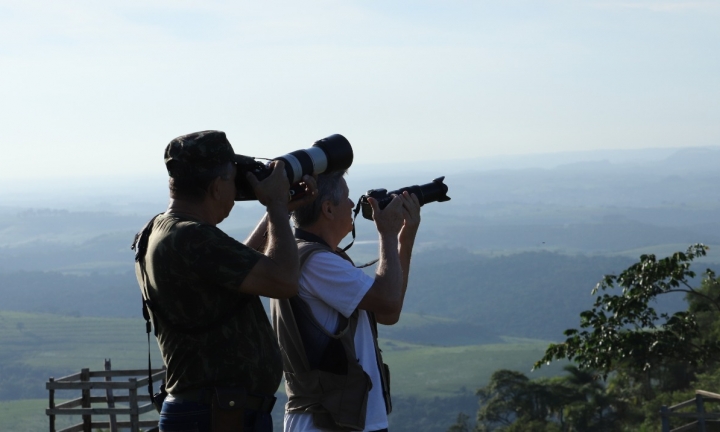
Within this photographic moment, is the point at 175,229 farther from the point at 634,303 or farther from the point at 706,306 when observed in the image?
the point at 706,306

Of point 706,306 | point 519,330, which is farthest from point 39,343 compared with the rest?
point 706,306

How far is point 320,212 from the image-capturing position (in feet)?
11.3

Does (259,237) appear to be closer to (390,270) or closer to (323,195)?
(323,195)

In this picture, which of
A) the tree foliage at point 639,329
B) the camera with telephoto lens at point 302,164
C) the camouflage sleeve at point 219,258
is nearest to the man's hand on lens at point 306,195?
the camera with telephoto lens at point 302,164

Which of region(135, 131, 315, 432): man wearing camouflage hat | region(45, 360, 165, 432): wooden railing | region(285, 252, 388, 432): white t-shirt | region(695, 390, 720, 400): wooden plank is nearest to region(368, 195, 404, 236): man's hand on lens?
region(285, 252, 388, 432): white t-shirt

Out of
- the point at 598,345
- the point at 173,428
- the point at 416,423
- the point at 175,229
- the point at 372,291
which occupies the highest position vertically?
the point at 175,229

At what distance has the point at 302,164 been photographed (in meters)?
3.23

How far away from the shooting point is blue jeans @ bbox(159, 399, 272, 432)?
2.90 meters

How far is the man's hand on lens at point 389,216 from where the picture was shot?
11.3 feet

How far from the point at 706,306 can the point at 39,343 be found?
119706 millimetres

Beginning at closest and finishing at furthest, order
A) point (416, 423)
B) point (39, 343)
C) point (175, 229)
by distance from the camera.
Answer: point (175, 229) < point (416, 423) < point (39, 343)

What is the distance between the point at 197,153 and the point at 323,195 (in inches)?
24.3

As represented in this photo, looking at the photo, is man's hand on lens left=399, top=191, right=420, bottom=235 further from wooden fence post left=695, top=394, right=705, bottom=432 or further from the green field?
the green field

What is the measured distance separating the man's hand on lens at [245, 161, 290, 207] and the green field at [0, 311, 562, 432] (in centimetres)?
7423
